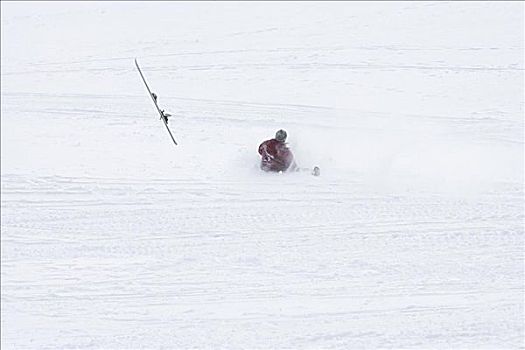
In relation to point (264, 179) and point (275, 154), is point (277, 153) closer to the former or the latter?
point (275, 154)

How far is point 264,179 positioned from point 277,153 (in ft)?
1.53

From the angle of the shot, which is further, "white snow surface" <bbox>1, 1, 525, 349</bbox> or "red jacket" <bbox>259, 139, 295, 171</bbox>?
"red jacket" <bbox>259, 139, 295, 171</bbox>

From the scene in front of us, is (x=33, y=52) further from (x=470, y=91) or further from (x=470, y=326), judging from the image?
(x=470, y=326)

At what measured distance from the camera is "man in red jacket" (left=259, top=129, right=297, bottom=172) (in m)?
11.6

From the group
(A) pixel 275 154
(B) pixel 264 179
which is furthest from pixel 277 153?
(B) pixel 264 179

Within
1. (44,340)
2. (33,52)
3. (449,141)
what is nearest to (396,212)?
(449,141)

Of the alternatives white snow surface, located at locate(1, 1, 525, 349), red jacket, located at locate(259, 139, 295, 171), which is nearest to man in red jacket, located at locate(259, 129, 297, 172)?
red jacket, located at locate(259, 139, 295, 171)

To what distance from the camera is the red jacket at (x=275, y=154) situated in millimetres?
11633

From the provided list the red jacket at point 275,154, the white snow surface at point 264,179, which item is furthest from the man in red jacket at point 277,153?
the white snow surface at point 264,179

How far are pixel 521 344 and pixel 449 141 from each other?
12.5 ft

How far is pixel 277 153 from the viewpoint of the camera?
11.6m

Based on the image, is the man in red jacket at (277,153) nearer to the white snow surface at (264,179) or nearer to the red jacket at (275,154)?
the red jacket at (275,154)

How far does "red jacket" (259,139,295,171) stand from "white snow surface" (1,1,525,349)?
0.69ft

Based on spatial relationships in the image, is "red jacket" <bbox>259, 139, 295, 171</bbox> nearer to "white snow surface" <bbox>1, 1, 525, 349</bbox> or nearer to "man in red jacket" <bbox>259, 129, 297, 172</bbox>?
"man in red jacket" <bbox>259, 129, 297, 172</bbox>
